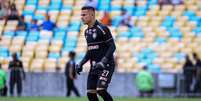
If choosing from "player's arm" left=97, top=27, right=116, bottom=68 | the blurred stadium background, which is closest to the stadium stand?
the blurred stadium background

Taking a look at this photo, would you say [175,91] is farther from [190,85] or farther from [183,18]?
[183,18]

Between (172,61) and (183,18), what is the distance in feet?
9.43

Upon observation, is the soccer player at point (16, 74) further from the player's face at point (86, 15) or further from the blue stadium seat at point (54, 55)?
the player's face at point (86, 15)

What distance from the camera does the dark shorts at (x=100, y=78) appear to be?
1323cm

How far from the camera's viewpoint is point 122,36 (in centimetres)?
3031

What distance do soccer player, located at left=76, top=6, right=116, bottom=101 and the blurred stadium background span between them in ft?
43.9

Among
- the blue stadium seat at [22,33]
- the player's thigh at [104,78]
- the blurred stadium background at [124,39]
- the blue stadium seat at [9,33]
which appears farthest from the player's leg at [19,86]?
the player's thigh at [104,78]

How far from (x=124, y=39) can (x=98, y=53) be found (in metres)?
16.6

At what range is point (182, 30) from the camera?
30.4 meters

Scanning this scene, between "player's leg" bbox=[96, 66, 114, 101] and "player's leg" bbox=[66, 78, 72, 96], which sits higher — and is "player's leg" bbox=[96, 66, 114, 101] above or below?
above

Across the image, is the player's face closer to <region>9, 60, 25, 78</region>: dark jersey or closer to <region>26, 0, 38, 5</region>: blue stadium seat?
<region>9, 60, 25, 78</region>: dark jersey

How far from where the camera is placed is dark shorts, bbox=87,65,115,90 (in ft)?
43.4

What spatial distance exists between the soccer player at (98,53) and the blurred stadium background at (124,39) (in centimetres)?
1337

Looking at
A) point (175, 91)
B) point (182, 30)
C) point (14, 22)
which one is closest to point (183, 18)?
point (182, 30)
